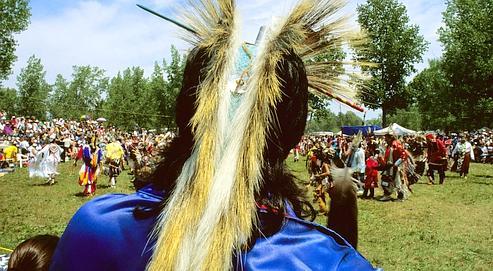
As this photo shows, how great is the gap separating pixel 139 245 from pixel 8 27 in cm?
4204

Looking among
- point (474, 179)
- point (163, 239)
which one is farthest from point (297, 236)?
point (474, 179)

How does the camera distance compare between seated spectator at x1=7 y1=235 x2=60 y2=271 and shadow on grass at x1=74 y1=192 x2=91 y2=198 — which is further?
shadow on grass at x1=74 y1=192 x2=91 y2=198

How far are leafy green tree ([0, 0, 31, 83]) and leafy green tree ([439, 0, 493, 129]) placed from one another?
35.2 metres

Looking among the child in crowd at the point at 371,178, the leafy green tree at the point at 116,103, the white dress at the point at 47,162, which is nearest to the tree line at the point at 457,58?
the child in crowd at the point at 371,178

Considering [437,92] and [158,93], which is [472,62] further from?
[158,93]

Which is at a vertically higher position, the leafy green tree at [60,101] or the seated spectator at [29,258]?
the leafy green tree at [60,101]

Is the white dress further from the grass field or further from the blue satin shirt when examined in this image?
the blue satin shirt

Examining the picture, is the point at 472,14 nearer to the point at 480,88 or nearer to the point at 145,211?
the point at 480,88

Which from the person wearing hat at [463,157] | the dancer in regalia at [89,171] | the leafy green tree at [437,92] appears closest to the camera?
the dancer in regalia at [89,171]

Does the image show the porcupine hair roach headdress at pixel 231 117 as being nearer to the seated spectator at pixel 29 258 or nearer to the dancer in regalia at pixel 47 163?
the seated spectator at pixel 29 258

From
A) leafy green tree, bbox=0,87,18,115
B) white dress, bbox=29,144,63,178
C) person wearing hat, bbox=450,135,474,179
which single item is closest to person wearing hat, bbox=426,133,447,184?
person wearing hat, bbox=450,135,474,179

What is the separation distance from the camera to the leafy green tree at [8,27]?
122ft

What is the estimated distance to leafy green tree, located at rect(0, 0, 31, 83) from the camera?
1469 inches

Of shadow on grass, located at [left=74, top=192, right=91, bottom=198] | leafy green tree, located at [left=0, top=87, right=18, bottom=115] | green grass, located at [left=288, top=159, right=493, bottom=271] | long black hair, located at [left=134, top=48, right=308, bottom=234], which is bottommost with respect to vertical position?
shadow on grass, located at [left=74, top=192, right=91, bottom=198]
